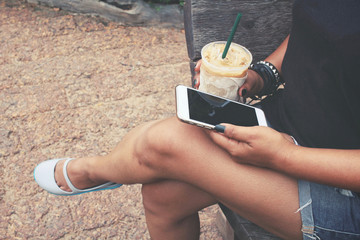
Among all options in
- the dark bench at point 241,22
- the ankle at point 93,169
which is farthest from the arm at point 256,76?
the ankle at point 93,169

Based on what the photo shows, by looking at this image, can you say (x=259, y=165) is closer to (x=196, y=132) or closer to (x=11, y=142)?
(x=196, y=132)

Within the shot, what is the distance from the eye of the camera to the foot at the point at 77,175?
168cm

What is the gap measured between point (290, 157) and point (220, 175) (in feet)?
0.74

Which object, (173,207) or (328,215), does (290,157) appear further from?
(173,207)

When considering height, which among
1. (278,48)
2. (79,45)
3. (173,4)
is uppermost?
(278,48)

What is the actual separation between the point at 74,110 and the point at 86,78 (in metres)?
0.41

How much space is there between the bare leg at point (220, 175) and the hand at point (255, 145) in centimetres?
4

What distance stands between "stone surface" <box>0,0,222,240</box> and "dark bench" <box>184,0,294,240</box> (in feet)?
2.87

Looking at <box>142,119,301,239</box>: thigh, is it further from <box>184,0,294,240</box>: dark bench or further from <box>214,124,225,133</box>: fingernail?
<box>184,0,294,240</box>: dark bench

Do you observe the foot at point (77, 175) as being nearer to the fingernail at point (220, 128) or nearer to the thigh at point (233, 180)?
the thigh at point (233, 180)

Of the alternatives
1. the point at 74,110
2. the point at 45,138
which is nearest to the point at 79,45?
the point at 74,110

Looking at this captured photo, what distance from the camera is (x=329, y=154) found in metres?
1.10

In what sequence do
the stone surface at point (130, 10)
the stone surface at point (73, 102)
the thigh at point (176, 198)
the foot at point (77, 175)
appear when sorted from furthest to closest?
the stone surface at point (130, 10) < the stone surface at point (73, 102) < the foot at point (77, 175) < the thigh at point (176, 198)

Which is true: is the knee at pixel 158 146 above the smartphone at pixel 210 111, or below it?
below
